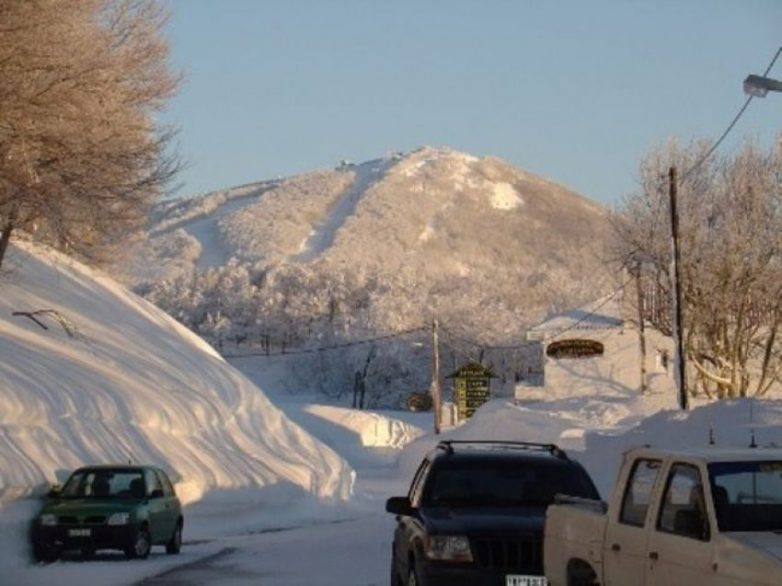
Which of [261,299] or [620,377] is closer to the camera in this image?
[620,377]

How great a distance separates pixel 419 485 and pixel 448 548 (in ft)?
5.75

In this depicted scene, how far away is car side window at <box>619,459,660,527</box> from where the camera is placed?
10.2 metres

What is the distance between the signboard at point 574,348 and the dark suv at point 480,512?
51.7 m

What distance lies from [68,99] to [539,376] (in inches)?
3308

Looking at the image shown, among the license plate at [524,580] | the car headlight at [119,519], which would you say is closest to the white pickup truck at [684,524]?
the license plate at [524,580]

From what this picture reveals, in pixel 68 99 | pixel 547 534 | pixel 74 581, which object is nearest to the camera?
pixel 547 534

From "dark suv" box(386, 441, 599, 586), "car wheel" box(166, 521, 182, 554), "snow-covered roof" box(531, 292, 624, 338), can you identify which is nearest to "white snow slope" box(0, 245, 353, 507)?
"car wheel" box(166, 521, 182, 554)

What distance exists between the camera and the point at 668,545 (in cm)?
949

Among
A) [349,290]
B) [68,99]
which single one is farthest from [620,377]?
[349,290]

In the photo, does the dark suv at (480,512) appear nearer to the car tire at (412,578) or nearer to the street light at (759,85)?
the car tire at (412,578)

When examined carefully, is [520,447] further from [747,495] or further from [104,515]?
[104,515]

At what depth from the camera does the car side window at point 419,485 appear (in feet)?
47.3

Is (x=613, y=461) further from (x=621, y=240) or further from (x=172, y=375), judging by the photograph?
(x=621, y=240)

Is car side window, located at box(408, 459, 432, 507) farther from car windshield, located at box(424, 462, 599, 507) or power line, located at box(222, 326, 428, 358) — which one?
power line, located at box(222, 326, 428, 358)
